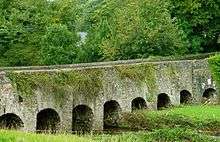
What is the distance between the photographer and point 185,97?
46156mm

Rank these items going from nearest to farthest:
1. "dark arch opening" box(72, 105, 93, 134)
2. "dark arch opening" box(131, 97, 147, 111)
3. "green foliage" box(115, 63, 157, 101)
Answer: "dark arch opening" box(72, 105, 93, 134) < "green foliage" box(115, 63, 157, 101) < "dark arch opening" box(131, 97, 147, 111)

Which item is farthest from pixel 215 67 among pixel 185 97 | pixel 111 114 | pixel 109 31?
pixel 109 31

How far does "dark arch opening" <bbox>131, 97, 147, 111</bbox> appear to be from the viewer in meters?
41.8

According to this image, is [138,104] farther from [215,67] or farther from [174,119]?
[215,67]

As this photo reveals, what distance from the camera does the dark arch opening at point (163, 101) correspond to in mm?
44094

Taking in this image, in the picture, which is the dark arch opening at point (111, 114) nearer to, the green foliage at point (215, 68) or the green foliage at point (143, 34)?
the green foliage at point (215, 68)

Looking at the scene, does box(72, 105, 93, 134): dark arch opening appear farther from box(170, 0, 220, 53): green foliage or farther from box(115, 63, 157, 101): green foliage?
box(170, 0, 220, 53): green foliage

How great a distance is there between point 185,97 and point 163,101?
2.19 m

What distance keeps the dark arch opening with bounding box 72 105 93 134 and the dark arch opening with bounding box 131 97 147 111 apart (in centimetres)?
452

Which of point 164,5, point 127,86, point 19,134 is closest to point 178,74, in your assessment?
point 127,86

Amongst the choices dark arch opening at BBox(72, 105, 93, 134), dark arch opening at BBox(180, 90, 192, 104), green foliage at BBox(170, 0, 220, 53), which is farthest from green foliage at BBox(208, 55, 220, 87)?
dark arch opening at BBox(72, 105, 93, 134)

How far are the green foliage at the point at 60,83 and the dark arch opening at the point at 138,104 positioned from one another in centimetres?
455

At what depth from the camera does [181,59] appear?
48.1m

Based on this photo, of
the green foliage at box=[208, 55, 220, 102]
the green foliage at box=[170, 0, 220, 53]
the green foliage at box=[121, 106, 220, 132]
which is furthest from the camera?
the green foliage at box=[170, 0, 220, 53]
